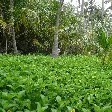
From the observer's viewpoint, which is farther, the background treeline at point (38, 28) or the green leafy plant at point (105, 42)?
the background treeline at point (38, 28)

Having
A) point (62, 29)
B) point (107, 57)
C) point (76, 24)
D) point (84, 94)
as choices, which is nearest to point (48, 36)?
point (62, 29)

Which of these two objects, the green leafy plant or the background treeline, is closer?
the green leafy plant

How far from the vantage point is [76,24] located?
20047mm

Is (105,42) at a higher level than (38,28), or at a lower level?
lower

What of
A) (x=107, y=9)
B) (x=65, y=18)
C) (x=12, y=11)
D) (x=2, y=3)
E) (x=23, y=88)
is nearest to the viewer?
(x=23, y=88)

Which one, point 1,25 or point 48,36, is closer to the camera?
point 1,25

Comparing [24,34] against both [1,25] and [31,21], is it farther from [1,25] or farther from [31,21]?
[1,25]

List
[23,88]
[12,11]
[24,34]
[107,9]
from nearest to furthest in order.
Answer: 1. [23,88]
2. [12,11]
3. [24,34]
4. [107,9]

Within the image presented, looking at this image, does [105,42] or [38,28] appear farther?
[38,28]

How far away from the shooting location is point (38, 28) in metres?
17.6

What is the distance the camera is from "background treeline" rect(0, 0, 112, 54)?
15.8 m

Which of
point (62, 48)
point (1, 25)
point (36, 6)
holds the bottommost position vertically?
point (62, 48)

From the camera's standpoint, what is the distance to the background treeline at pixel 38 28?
15.8m

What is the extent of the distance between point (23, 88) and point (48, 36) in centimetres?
1378
